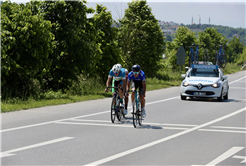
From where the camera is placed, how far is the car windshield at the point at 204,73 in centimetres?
2021

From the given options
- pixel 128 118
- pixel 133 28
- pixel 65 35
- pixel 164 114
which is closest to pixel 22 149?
pixel 128 118

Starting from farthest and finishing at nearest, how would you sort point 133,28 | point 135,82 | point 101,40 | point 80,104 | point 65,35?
point 133,28
point 101,40
point 65,35
point 80,104
point 135,82

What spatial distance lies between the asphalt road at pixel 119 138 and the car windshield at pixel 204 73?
203 inches

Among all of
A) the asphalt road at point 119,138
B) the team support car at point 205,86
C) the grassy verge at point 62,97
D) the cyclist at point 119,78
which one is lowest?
the asphalt road at point 119,138

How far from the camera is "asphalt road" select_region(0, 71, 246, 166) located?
7543 millimetres

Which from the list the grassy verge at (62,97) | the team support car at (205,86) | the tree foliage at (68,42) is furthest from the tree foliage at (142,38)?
the team support car at (205,86)

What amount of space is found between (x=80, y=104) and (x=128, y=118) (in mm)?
4458

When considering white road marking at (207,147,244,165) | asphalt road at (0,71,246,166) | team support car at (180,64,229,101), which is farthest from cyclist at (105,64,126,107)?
team support car at (180,64,229,101)

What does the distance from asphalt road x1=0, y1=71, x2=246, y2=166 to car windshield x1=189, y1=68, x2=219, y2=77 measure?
514 centimetres

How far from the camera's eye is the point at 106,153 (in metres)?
7.97

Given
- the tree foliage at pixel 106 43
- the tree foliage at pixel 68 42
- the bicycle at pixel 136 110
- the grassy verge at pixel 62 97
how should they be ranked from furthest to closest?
the tree foliage at pixel 106 43 → the tree foliage at pixel 68 42 → the grassy verge at pixel 62 97 → the bicycle at pixel 136 110

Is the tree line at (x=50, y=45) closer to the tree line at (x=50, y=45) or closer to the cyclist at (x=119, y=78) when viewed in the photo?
the tree line at (x=50, y=45)

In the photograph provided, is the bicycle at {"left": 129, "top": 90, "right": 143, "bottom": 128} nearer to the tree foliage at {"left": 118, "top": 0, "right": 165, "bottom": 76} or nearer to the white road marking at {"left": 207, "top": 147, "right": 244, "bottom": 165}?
the white road marking at {"left": 207, "top": 147, "right": 244, "bottom": 165}

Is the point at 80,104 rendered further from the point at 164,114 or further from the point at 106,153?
the point at 106,153
